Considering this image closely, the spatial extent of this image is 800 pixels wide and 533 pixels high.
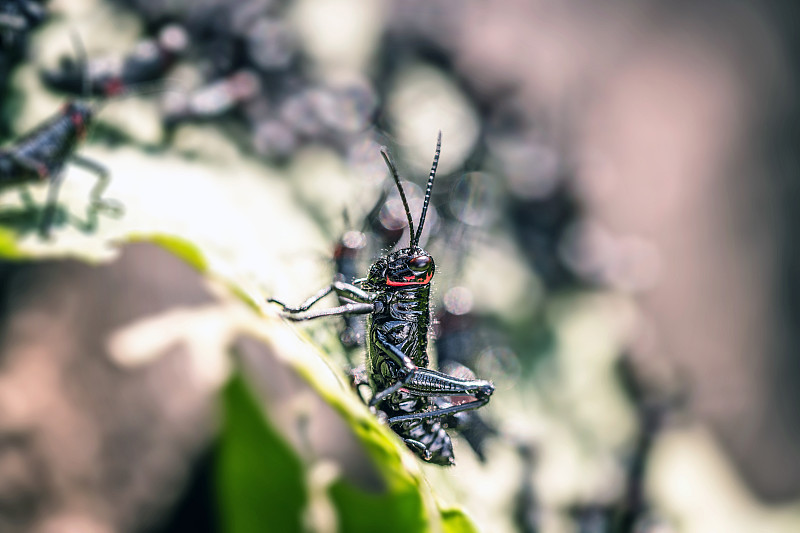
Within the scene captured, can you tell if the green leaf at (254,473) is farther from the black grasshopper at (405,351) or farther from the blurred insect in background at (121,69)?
the blurred insect in background at (121,69)

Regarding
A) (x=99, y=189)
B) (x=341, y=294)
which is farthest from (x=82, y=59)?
(x=341, y=294)

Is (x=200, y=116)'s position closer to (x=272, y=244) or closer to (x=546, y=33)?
(x=272, y=244)

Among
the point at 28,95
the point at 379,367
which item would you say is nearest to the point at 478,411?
the point at 379,367

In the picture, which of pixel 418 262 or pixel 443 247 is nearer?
pixel 418 262

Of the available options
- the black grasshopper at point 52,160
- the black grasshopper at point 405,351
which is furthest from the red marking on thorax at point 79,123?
the black grasshopper at point 405,351

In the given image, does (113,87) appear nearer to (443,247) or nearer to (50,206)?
(50,206)

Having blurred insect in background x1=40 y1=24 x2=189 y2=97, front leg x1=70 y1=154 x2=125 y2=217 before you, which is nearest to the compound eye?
front leg x1=70 y1=154 x2=125 y2=217

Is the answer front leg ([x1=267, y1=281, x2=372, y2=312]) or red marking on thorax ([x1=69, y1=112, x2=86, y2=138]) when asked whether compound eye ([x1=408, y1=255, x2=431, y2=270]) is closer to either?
front leg ([x1=267, y1=281, x2=372, y2=312])
